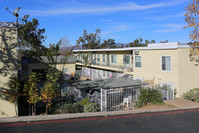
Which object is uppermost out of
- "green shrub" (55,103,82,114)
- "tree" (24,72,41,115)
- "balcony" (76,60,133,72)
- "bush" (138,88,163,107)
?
"balcony" (76,60,133,72)

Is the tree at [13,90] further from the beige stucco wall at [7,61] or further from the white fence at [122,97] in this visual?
the white fence at [122,97]

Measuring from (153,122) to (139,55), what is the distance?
43.7 feet

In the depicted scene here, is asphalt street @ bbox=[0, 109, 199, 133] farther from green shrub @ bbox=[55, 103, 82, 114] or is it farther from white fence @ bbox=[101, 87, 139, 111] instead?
white fence @ bbox=[101, 87, 139, 111]

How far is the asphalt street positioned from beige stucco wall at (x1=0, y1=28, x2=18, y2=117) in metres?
2.75

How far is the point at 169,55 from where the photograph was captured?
17.1 metres

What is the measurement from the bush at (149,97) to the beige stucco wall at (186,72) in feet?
17.2

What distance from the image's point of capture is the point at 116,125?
7.69m

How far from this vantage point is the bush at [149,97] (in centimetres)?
1172

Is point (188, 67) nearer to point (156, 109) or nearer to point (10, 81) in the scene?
point (156, 109)

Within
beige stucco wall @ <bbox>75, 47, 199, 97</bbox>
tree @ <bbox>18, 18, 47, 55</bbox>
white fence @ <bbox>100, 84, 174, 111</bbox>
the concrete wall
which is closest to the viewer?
white fence @ <bbox>100, 84, 174, 111</bbox>

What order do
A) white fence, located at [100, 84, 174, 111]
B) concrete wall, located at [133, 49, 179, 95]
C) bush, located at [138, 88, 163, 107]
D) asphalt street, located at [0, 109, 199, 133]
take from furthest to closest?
concrete wall, located at [133, 49, 179, 95], white fence, located at [100, 84, 174, 111], bush, located at [138, 88, 163, 107], asphalt street, located at [0, 109, 199, 133]

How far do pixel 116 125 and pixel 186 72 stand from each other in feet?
38.4

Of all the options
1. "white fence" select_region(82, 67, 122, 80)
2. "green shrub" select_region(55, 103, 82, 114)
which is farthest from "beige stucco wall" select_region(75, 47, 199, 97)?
"green shrub" select_region(55, 103, 82, 114)

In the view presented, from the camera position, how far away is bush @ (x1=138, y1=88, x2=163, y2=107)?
11.7 metres
